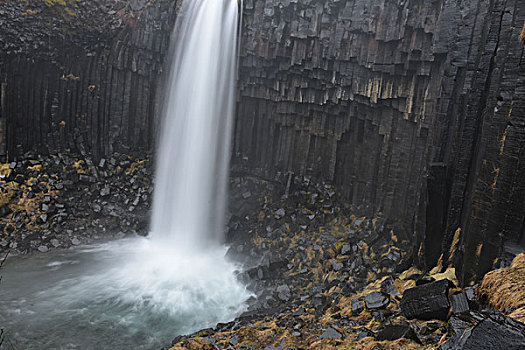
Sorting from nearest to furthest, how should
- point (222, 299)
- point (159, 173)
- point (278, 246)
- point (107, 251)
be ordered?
point (222, 299)
point (278, 246)
point (107, 251)
point (159, 173)

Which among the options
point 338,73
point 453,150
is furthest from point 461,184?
point 338,73

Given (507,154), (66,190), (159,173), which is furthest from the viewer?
(159,173)

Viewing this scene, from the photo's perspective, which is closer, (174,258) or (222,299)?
(222,299)

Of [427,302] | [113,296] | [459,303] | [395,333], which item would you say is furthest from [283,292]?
[459,303]

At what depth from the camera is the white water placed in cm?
1125

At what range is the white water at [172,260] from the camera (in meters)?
11.2

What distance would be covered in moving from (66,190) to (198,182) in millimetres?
5546

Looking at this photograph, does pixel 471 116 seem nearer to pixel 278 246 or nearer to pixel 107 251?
pixel 278 246

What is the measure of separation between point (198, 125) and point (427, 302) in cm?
1257

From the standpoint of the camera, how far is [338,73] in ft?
49.3

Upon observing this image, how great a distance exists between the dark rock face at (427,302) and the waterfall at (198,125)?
1046cm

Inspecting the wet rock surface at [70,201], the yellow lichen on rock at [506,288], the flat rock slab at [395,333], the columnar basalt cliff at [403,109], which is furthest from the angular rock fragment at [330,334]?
the wet rock surface at [70,201]

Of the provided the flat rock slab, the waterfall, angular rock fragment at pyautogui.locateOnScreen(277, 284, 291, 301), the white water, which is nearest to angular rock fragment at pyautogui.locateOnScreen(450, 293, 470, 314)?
the flat rock slab

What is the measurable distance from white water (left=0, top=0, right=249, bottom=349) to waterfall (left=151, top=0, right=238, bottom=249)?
4cm
